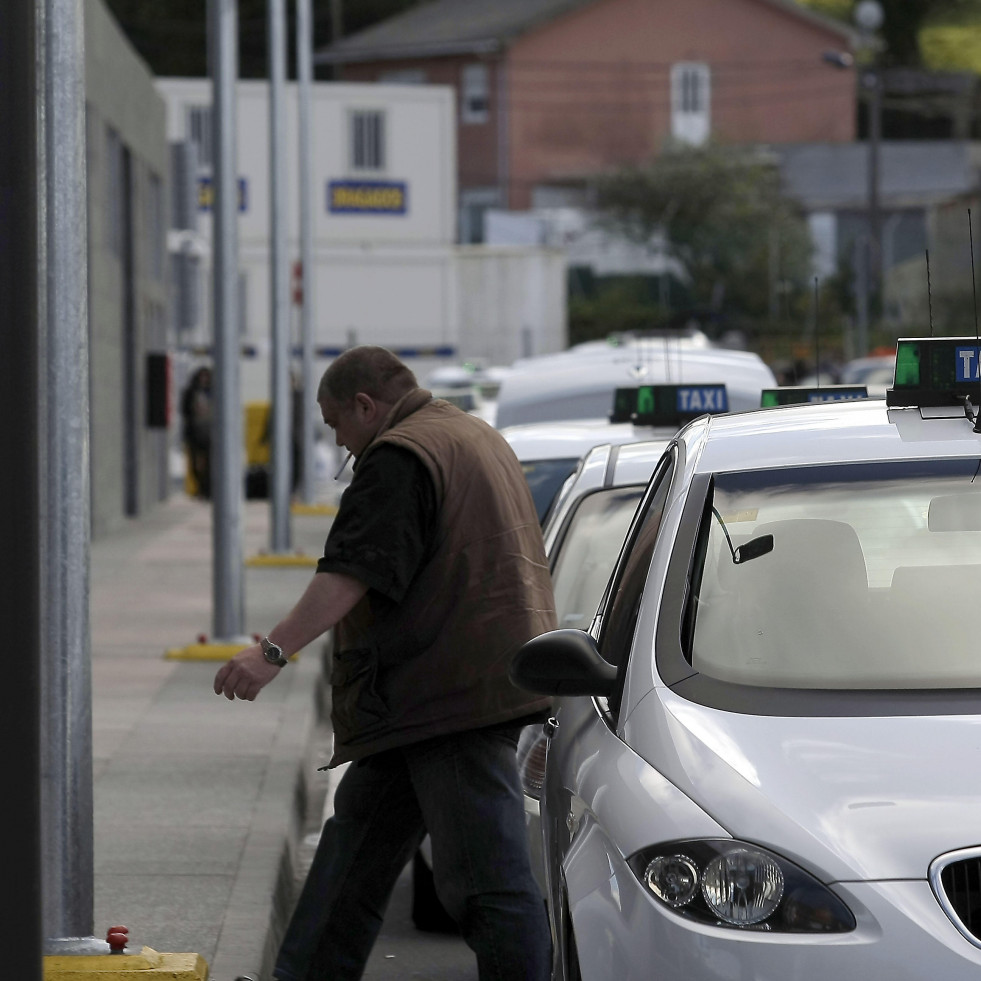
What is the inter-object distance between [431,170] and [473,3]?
19.0m

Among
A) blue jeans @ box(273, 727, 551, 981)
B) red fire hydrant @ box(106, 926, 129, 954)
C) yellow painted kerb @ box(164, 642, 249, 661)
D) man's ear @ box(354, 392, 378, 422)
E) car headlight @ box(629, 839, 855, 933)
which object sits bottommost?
yellow painted kerb @ box(164, 642, 249, 661)

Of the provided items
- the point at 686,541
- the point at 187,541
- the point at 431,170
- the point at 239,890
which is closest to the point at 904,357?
the point at 686,541

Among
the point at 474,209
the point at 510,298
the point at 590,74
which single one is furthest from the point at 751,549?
the point at 590,74

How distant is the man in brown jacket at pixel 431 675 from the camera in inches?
186

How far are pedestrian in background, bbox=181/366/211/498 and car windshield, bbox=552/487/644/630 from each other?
71.7ft

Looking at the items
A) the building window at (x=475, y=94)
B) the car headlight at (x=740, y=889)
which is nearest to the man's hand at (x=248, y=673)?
the car headlight at (x=740, y=889)

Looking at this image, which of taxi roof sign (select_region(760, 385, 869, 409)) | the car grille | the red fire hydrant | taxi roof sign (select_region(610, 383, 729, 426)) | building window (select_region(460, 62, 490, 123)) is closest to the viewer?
the car grille

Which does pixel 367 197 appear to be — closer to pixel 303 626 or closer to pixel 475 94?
pixel 475 94

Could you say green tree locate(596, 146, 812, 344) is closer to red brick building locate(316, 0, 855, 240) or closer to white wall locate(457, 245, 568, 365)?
red brick building locate(316, 0, 855, 240)

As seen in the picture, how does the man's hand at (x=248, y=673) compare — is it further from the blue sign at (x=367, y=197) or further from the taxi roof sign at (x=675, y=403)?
the blue sign at (x=367, y=197)

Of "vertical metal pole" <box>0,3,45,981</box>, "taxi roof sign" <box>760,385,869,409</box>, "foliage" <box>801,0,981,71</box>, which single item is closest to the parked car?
"taxi roof sign" <box>760,385,869,409</box>

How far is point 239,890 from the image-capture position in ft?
20.9

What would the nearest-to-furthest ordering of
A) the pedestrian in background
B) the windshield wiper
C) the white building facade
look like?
the windshield wiper < the pedestrian in background < the white building facade

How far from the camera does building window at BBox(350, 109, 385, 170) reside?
2060 inches
